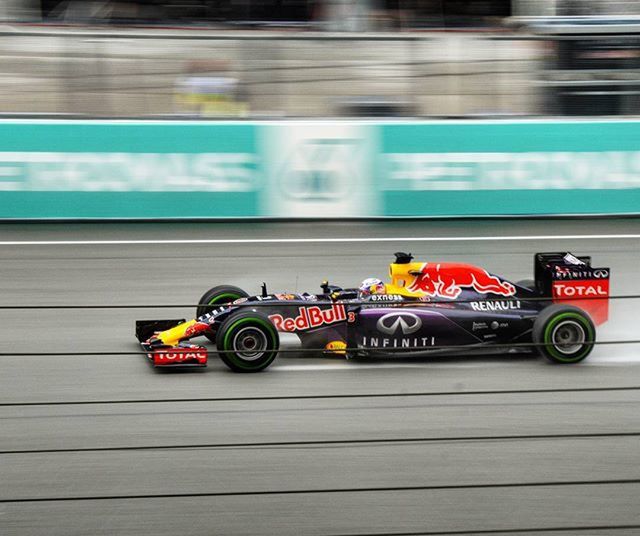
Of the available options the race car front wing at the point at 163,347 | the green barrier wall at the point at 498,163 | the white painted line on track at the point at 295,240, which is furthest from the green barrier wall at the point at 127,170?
the race car front wing at the point at 163,347

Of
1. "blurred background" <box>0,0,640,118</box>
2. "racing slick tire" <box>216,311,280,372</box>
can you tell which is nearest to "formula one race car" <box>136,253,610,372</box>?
"racing slick tire" <box>216,311,280,372</box>

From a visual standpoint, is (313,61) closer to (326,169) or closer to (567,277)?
(326,169)

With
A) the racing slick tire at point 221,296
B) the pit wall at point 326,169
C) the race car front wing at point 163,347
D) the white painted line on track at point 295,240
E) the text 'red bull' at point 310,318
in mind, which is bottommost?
the race car front wing at point 163,347

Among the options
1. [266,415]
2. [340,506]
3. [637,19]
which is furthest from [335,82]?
[340,506]

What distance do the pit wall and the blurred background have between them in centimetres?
19

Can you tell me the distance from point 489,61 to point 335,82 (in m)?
1.46

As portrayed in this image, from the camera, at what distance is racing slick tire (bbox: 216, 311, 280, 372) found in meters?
5.65

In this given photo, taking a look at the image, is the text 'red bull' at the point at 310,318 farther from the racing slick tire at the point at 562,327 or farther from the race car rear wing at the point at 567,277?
the race car rear wing at the point at 567,277

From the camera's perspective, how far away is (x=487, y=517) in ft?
12.2

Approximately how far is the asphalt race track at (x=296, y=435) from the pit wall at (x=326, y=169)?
1.57 metres

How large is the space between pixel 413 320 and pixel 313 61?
4.46 meters

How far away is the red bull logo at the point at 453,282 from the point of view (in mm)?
5984

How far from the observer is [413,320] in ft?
19.0

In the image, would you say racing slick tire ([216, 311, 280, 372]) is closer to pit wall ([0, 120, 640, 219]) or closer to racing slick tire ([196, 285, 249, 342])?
racing slick tire ([196, 285, 249, 342])
